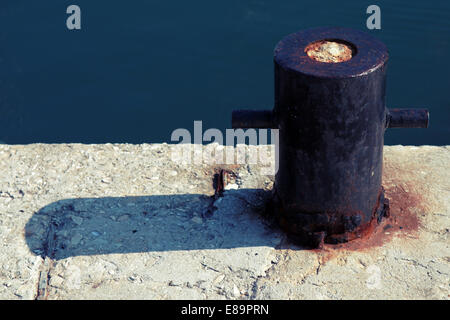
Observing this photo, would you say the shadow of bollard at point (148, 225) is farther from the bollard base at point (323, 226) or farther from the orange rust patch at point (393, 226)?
the orange rust patch at point (393, 226)

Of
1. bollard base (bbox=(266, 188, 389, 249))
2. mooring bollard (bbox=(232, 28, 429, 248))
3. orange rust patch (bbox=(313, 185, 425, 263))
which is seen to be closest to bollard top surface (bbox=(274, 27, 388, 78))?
mooring bollard (bbox=(232, 28, 429, 248))

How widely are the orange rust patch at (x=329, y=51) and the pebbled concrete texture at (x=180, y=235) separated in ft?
3.64

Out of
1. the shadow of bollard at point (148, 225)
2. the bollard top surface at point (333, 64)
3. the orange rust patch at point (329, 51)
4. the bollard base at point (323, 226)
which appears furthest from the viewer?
the shadow of bollard at point (148, 225)

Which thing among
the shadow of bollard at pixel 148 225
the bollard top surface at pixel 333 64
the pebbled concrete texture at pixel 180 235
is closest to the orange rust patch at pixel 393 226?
the pebbled concrete texture at pixel 180 235

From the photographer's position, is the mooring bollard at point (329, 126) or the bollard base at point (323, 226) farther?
the bollard base at point (323, 226)

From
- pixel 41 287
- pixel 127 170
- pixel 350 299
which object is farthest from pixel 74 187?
pixel 350 299

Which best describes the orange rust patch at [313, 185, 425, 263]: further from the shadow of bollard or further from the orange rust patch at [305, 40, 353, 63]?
the orange rust patch at [305, 40, 353, 63]

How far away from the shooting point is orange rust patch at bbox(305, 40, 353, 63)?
11.7ft

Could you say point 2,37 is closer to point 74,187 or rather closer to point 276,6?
point 276,6

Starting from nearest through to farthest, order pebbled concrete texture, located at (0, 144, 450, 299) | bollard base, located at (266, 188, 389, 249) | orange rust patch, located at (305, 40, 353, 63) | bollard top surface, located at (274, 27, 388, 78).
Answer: bollard top surface, located at (274, 27, 388, 78) < orange rust patch, located at (305, 40, 353, 63) < pebbled concrete texture, located at (0, 144, 450, 299) < bollard base, located at (266, 188, 389, 249)

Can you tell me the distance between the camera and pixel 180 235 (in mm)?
4055

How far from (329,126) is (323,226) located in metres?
0.69

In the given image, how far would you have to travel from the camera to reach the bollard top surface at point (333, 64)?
11.1ft

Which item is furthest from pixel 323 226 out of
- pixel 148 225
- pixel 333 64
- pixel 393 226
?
pixel 148 225
